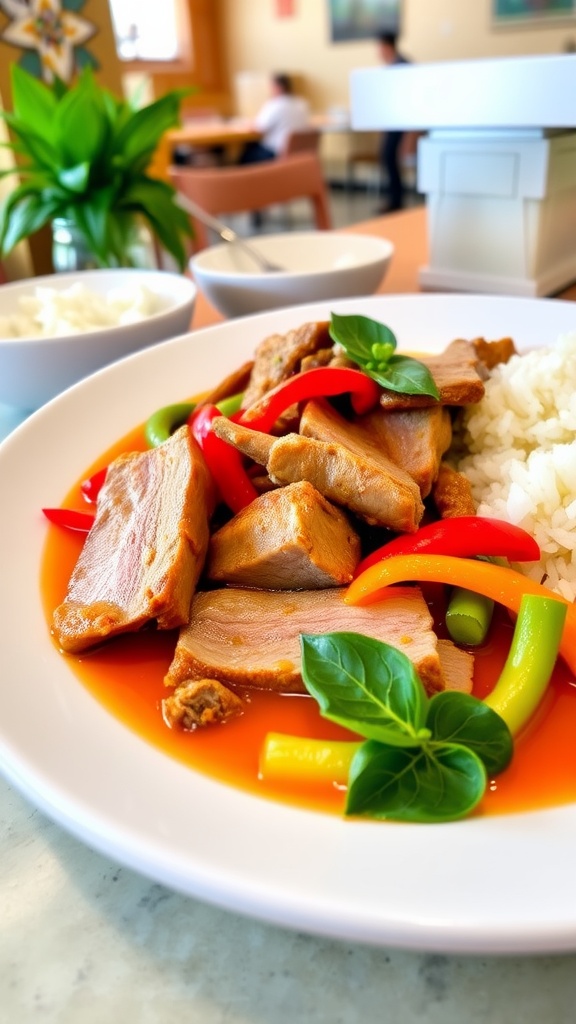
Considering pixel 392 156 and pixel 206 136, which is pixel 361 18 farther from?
pixel 206 136

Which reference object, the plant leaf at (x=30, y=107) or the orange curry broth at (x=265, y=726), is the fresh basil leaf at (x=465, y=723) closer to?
the orange curry broth at (x=265, y=726)

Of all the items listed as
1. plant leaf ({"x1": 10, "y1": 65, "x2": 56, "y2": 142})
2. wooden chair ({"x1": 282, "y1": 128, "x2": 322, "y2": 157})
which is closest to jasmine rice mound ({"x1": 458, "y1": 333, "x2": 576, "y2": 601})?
plant leaf ({"x1": 10, "y1": 65, "x2": 56, "y2": 142})

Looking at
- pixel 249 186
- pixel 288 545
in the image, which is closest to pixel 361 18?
pixel 249 186

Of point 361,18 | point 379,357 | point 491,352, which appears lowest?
point 491,352

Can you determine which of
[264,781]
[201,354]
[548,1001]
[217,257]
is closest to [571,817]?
[548,1001]

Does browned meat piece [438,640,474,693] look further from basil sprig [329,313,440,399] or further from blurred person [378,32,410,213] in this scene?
blurred person [378,32,410,213]

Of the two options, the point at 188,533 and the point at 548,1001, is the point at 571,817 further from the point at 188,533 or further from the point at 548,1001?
the point at 188,533

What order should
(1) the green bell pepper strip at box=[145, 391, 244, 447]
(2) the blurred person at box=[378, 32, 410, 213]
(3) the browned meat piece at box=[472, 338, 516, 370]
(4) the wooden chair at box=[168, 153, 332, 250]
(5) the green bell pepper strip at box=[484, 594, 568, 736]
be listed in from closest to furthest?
(5) the green bell pepper strip at box=[484, 594, 568, 736] < (1) the green bell pepper strip at box=[145, 391, 244, 447] < (3) the browned meat piece at box=[472, 338, 516, 370] < (4) the wooden chair at box=[168, 153, 332, 250] < (2) the blurred person at box=[378, 32, 410, 213]
